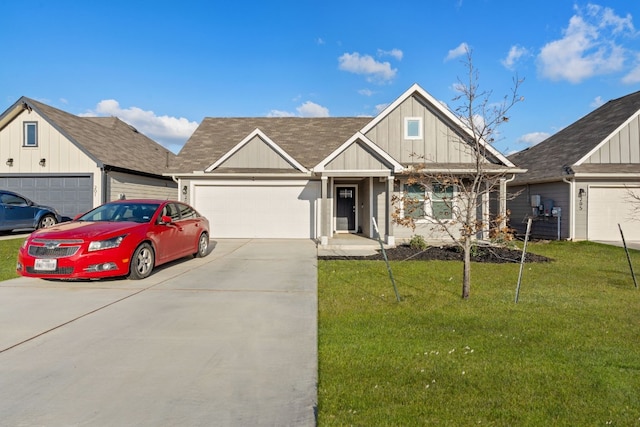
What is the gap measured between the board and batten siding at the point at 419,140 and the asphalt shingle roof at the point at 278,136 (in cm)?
294

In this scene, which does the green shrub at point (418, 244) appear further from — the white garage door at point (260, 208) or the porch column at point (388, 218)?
the white garage door at point (260, 208)

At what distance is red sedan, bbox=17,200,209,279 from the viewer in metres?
6.44

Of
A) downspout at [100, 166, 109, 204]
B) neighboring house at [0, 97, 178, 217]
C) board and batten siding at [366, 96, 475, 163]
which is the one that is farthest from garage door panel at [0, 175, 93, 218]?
board and batten siding at [366, 96, 475, 163]

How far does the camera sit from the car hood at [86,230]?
6.62 m

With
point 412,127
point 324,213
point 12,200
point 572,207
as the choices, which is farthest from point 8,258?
point 572,207

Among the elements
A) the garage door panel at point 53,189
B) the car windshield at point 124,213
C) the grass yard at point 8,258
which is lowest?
the grass yard at point 8,258

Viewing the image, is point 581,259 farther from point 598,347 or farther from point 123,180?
point 123,180

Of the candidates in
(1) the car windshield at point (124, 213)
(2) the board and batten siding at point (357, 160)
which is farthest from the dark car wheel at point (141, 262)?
(2) the board and batten siding at point (357, 160)

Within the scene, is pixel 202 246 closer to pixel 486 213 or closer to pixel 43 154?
pixel 486 213

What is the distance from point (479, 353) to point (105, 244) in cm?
616

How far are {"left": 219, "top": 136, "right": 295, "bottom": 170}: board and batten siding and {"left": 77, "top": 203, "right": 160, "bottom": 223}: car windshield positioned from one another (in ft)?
21.4

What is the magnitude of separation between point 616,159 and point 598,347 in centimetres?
1369

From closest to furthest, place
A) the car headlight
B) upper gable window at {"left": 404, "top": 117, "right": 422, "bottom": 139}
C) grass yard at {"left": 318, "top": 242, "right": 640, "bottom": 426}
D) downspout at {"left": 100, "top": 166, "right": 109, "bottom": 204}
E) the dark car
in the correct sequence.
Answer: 1. grass yard at {"left": 318, "top": 242, "right": 640, "bottom": 426}
2. the car headlight
3. the dark car
4. upper gable window at {"left": 404, "top": 117, "right": 422, "bottom": 139}
5. downspout at {"left": 100, "top": 166, "right": 109, "bottom": 204}

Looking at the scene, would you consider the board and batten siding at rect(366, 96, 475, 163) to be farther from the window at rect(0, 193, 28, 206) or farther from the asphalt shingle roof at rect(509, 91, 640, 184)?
the window at rect(0, 193, 28, 206)
